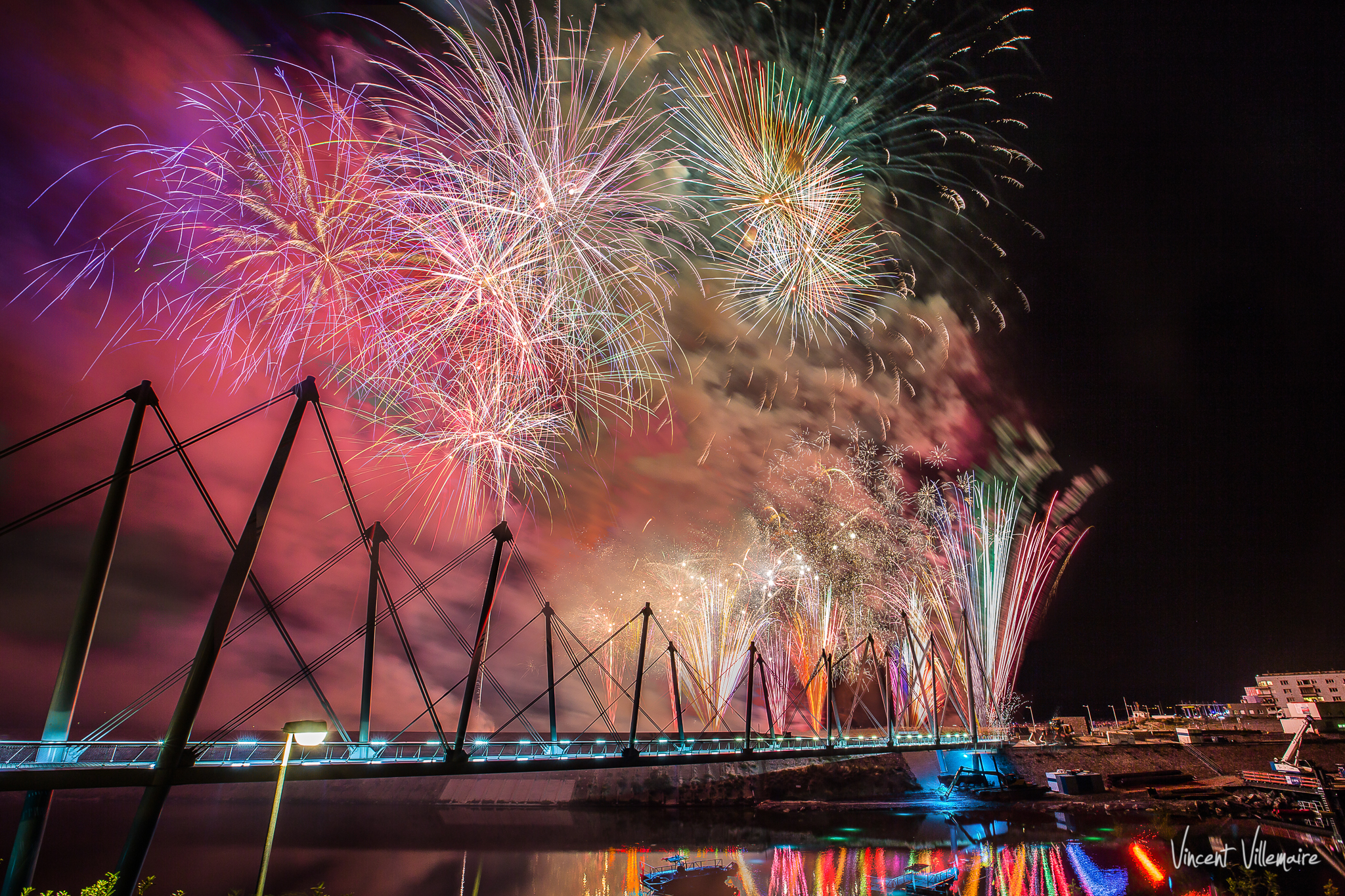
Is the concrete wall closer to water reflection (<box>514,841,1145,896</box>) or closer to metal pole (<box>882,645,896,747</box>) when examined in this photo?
metal pole (<box>882,645,896,747</box>)

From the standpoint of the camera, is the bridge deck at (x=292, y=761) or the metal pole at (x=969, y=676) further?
the metal pole at (x=969, y=676)

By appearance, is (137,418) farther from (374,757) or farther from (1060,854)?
(1060,854)

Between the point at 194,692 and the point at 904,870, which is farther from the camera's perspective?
the point at 904,870

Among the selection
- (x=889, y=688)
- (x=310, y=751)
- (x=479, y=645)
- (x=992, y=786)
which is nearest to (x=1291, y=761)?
(x=992, y=786)

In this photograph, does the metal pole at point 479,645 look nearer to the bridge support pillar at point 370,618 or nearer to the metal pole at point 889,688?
the bridge support pillar at point 370,618

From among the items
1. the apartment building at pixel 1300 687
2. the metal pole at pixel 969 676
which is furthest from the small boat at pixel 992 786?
the apartment building at pixel 1300 687

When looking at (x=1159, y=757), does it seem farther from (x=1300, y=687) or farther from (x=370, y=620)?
(x=1300, y=687)

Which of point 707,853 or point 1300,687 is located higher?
point 1300,687
